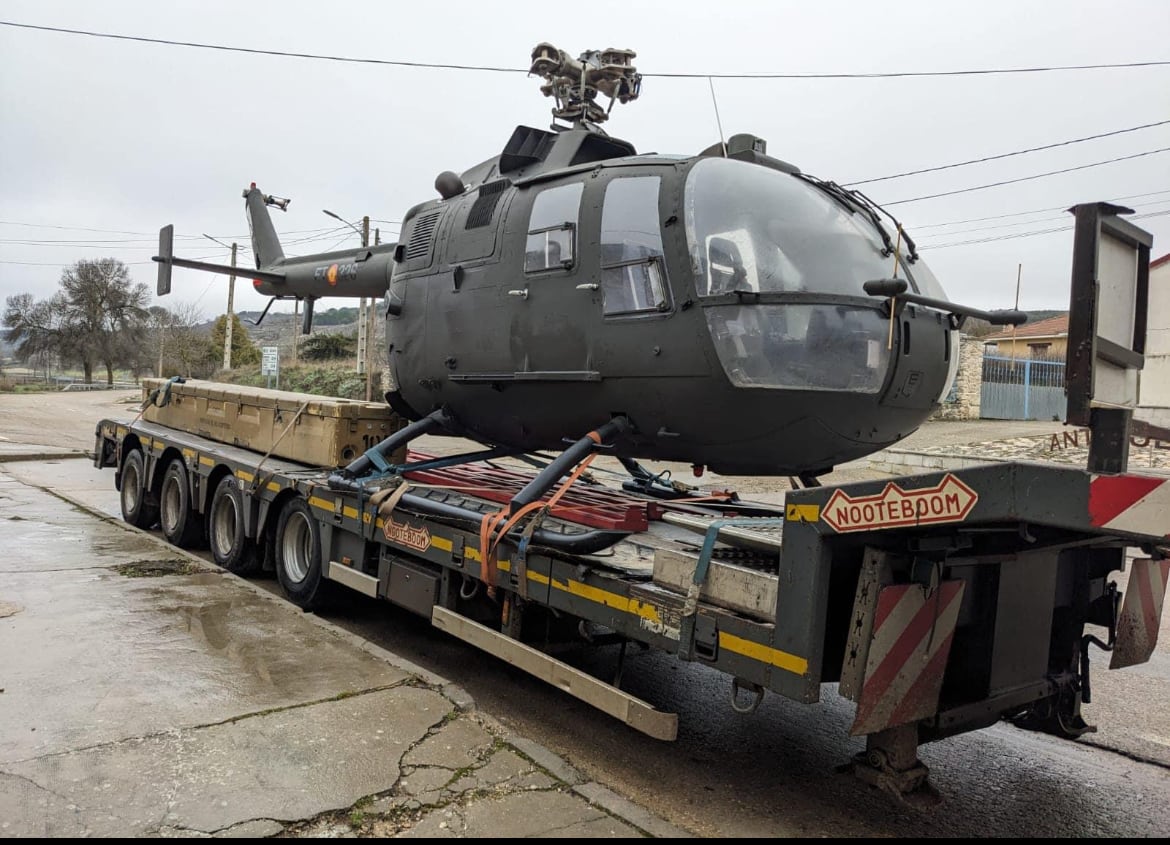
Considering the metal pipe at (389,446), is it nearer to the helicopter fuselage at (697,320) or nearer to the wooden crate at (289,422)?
the wooden crate at (289,422)

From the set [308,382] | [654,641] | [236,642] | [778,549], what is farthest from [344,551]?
[308,382]

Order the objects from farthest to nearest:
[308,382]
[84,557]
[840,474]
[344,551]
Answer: [308,382] < [840,474] < [84,557] < [344,551]

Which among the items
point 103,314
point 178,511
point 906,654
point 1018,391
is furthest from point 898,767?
point 103,314

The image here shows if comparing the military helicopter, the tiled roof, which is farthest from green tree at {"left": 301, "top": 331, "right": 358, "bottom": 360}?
the military helicopter

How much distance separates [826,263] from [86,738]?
4.31m

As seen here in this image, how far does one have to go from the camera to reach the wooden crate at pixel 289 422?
7.24m

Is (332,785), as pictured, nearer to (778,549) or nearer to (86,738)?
(86,738)

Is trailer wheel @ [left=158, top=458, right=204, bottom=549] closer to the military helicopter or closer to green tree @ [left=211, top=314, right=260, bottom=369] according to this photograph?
the military helicopter

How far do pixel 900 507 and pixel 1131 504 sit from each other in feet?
2.37

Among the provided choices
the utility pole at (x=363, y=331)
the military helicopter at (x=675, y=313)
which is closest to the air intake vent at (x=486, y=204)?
the military helicopter at (x=675, y=313)

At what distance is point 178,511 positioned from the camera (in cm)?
957

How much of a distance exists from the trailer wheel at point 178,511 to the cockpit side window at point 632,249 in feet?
20.0

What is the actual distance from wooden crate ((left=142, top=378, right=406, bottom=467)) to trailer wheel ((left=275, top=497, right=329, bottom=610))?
1.58ft

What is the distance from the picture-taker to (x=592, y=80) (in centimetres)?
668
